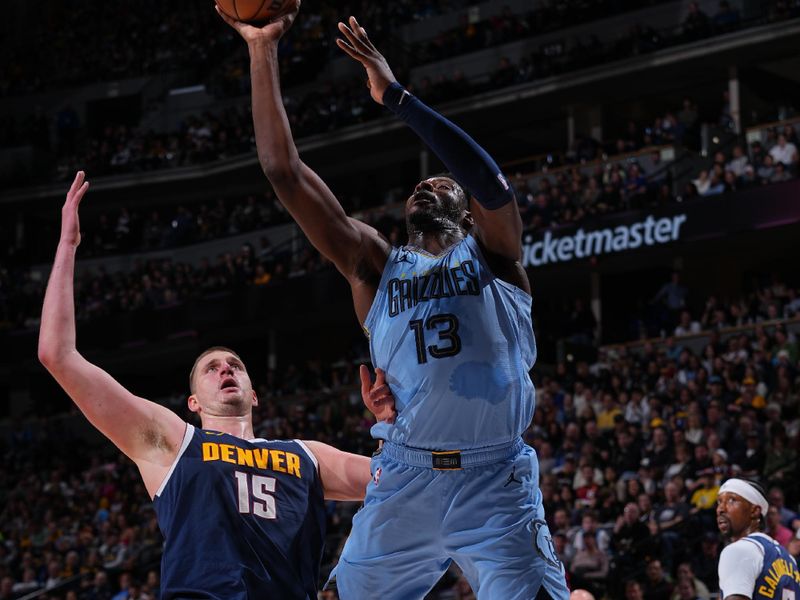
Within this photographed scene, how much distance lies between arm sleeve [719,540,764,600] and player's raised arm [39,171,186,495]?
3.02m

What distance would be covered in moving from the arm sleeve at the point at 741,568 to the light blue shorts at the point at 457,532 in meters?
2.15

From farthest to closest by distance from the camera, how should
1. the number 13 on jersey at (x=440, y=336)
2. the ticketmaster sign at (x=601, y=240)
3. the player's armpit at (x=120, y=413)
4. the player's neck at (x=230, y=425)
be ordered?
the ticketmaster sign at (x=601, y=240) < the player's neck at (x=230, y=425) < the player's armpit at (x=120, y=413) < the number 13 on jersey at (x=440, y=336)

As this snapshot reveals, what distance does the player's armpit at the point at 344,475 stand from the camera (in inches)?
191

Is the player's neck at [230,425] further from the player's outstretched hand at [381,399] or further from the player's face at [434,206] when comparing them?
the player's face at [434,206]

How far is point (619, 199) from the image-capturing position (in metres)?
22.0

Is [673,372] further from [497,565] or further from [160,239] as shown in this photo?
[160,239]

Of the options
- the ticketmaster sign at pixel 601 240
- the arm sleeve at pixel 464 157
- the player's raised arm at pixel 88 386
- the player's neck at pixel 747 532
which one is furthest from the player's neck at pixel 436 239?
the ticketmaster sign at pixel 601 240

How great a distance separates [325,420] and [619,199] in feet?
22.9

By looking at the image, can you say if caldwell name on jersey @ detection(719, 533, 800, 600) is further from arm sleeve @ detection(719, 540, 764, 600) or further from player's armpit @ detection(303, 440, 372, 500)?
player's armpit @ detection(303, 440, 372, 500)

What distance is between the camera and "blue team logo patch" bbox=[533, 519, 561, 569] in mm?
4066

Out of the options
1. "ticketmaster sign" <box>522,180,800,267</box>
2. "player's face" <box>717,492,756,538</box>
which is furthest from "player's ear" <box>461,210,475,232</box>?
"ticketmaster sign" <box>522,180,800,267</box>

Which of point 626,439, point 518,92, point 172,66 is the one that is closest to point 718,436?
point 626,439

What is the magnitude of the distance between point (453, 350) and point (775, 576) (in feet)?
9.11

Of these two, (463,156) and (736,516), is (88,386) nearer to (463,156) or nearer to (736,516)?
(463,156)
